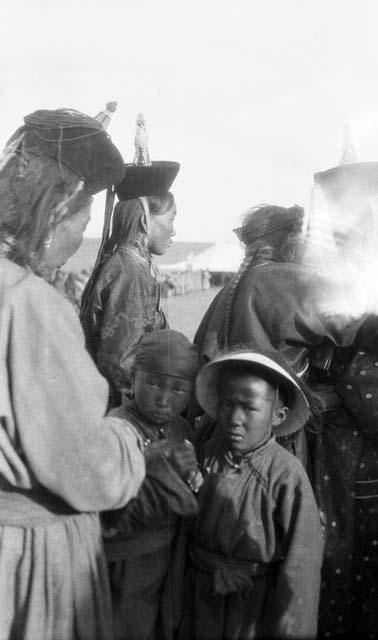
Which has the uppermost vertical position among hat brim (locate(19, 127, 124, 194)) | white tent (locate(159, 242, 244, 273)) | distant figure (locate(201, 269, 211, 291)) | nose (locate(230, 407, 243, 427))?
hat brim (locate(19, 127, 124, 194))

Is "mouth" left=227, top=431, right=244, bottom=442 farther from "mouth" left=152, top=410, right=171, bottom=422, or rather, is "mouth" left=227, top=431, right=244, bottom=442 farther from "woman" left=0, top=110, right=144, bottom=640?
"woman" left=0, top=110, right=144, bottom=640

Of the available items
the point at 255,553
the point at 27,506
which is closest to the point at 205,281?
the point at 255,553

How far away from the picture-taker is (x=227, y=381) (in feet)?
8.45

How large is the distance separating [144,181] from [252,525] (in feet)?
7.44

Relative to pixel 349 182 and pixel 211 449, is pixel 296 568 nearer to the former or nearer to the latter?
pixel 211 449

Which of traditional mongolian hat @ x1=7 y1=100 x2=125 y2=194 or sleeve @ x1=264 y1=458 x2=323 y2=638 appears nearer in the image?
traditional mongolian hat @ x1=7 y1=100 x2=125 y2=194

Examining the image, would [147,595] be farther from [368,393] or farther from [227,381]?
[368,393]

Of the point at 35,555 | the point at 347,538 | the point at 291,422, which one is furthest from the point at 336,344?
the point at 35,555

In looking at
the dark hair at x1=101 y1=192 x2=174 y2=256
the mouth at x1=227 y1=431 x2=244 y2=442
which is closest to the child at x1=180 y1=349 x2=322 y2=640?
the mouth at x1=227 y1=431 x2=244 y2=442

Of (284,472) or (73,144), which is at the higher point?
(73,144)

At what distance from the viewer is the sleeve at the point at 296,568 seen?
2.26m

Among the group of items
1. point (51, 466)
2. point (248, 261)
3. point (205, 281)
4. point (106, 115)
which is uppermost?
point (106, 115)

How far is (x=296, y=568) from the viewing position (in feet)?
7.50

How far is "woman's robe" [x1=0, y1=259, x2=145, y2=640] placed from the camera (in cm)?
177
